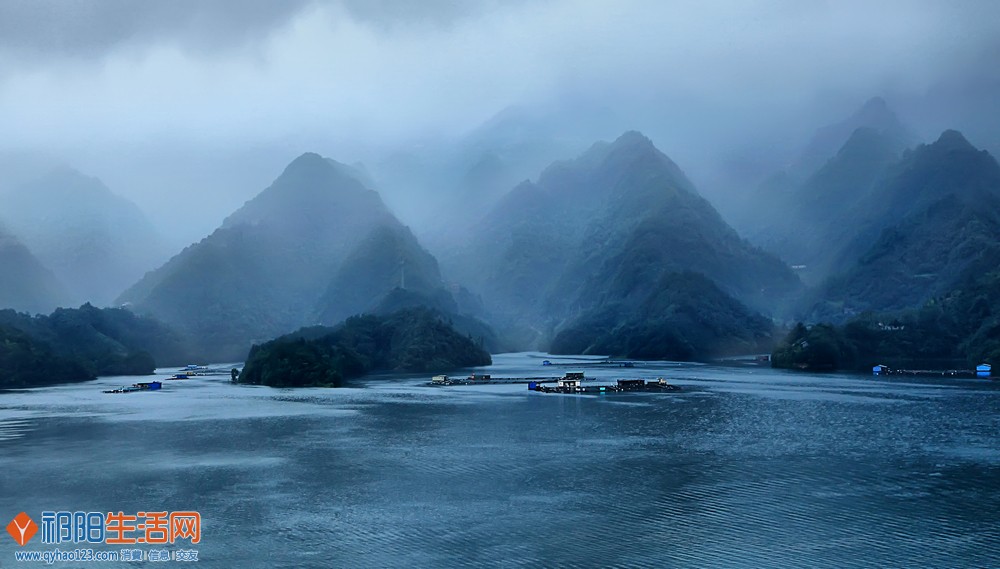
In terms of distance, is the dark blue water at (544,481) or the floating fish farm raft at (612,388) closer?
the dark blue water at (544,481)

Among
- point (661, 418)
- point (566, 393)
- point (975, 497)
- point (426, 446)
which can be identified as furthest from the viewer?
point (566, 393)

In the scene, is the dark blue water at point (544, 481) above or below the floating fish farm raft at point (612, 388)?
below

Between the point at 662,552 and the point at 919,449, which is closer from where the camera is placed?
the point at 662,552

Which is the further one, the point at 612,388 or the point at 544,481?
the point at 612,388

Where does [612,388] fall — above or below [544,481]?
above

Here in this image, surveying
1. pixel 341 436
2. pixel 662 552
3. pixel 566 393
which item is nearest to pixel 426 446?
pixel 341 436

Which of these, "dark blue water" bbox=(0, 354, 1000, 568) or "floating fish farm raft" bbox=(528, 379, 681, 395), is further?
"floating fish farm raft" bbox=(528, 379, 681, 395)

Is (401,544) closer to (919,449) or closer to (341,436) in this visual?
(341,436)

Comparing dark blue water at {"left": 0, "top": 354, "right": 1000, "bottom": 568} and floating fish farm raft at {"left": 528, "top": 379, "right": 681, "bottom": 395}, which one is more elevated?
floating fish farm raft at {"left": 528, "top": 379, "right": 681, "bottom": 395}
